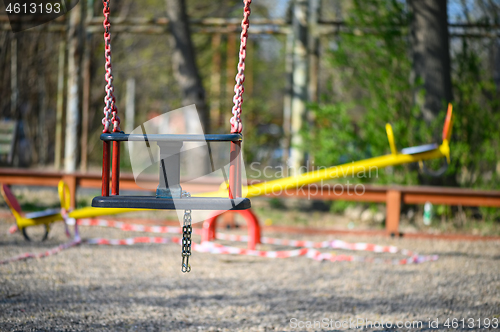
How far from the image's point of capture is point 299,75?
368 inches

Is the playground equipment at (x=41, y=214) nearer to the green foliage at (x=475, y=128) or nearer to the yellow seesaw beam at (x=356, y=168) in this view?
the yellow seesaw beam at (x=356, y=168)

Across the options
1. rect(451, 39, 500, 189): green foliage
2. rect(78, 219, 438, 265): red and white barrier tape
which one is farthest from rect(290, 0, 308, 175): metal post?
rect(78, 219, 438, 265): red and white barrier tape

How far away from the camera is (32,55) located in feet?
45.0

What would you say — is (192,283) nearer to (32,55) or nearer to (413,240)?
(413,240)

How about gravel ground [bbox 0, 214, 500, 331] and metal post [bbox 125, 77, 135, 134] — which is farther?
metal post [bbox 125, 77, 135, 134]

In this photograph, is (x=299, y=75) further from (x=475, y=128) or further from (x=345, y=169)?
(x=345, y=169)

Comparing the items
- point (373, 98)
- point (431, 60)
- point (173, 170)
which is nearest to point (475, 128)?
point (431, 60)

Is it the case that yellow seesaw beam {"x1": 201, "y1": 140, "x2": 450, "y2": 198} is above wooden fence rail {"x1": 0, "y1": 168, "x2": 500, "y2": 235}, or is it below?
above

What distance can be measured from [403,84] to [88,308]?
20.9ft

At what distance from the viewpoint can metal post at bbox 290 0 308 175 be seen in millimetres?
9266

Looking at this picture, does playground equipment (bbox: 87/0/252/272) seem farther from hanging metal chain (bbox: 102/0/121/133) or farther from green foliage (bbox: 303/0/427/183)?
green foliage (bbox: 303/0/427/183)

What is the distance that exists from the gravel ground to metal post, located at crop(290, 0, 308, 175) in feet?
12.3

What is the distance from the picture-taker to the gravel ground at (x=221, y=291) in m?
3.46

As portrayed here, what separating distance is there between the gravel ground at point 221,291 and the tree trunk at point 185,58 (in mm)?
4374
